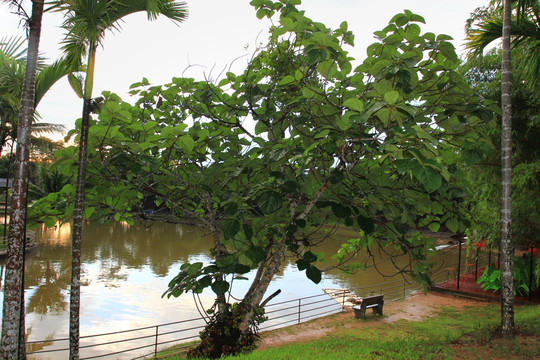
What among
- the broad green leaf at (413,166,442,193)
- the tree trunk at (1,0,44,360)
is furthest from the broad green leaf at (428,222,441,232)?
the tree trunk at (1,0,44,360)

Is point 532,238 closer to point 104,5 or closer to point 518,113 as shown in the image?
point 518,113

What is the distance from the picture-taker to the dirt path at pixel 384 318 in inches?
371

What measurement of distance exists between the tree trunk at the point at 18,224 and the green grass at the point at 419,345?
2.53 m

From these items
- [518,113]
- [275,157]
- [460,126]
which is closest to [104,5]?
[275,157]

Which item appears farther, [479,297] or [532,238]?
[479,297]

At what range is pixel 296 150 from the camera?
142 inches

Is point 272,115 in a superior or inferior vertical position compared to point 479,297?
superior

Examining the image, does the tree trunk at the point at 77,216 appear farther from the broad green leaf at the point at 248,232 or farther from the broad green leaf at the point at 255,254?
the broad green leaf at the point at 255,254

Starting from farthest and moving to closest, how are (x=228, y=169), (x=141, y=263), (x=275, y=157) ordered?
(x=141, y=263) → (x=228, y=169) → (x=275, y=157)

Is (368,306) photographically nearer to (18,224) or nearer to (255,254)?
(255,254)

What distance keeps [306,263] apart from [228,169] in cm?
121

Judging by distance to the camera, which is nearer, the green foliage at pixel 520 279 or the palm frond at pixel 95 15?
the palm frond at pixel 95 15

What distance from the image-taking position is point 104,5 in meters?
4.85

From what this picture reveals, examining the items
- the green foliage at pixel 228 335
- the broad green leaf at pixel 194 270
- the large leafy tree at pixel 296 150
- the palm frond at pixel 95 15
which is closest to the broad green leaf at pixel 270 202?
the large leafy tree at pixel 296 150
